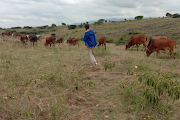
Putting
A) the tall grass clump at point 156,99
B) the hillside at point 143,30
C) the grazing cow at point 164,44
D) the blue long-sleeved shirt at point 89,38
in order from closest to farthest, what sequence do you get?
the tall grass clump at point 156,99 < the blue long-sleeved shirt at point 89,38 < the grazing cow at point 164,44 < the hillside at point 143,30

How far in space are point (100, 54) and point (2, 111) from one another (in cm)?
684

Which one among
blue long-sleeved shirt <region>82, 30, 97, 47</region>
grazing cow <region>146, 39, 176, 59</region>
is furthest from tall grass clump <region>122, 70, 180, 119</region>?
grazing cow <region>146, 39, 176, 59</region>

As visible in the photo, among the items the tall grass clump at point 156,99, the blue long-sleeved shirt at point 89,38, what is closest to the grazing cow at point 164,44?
the blue long-sleeved shirt at point 89,38

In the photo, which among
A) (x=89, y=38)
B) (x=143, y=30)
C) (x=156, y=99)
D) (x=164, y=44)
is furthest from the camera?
(x=143, y=30)

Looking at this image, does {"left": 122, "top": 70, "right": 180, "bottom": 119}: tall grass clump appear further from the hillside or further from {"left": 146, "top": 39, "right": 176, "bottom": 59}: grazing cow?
the hillside

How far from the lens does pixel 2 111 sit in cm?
287

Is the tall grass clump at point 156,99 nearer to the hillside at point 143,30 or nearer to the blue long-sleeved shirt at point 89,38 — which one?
the blue long-sleeved shirt at point 89,38

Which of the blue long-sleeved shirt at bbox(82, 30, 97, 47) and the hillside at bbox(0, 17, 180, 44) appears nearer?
the blue long-sleeved shirt at bbox(82, 30, 97, 47)

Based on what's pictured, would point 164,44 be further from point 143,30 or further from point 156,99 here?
point 143,30

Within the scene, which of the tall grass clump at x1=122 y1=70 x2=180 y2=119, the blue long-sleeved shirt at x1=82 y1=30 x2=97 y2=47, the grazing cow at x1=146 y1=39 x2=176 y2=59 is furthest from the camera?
the grazing cow at x1=146 y1=39 x2=176 y2=59

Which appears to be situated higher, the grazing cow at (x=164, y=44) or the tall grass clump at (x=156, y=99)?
the grazing cow at (x=164, y=44)

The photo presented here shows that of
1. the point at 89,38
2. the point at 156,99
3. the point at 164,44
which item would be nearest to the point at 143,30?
the point at 164,44

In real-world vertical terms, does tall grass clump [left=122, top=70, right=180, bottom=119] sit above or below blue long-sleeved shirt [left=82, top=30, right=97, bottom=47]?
below

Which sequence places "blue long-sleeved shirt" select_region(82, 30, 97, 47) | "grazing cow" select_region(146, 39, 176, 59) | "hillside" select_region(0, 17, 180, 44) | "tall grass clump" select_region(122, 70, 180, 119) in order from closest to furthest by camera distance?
"tall grass clump" select_region(122, 70, 180, 119) → "blue long-sleeved shirt" select_region(82, 30, 97, 47) → "grazing cow" select_region(146, 39, 176, 59) → "hillside" select_region(0, 17, 180, 44)
